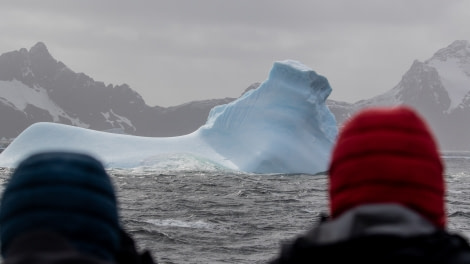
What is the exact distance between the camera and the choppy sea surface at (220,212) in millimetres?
12047

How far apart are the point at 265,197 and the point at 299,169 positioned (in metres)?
10.7

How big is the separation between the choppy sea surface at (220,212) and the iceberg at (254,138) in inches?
45.9

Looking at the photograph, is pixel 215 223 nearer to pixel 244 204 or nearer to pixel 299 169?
pixel 244 204

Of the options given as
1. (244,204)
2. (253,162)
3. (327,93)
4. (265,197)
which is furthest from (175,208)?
(327,93)

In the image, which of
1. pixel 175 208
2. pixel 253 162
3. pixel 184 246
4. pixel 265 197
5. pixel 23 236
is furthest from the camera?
pixel 253 162

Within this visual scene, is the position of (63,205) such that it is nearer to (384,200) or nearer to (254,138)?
(384,200)

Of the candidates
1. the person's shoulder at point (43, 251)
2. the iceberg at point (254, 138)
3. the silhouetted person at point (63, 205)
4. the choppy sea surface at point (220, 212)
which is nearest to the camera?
the person's shoulder at point (43, 251)

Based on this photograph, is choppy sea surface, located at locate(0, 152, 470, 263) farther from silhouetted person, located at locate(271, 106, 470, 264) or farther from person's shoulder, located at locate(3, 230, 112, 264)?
person's shoulder, located at locate(3, 230, 112, 264)

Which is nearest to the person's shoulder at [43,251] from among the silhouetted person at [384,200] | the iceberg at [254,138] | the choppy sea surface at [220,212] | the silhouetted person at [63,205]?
the silhouetted person at [63,205]

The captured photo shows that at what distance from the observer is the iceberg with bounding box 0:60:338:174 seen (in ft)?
101

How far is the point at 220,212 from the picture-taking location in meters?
17.2

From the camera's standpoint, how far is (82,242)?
1469 millimetres

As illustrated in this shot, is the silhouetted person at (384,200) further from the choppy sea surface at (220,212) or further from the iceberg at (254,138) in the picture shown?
the iceberg at (254,138)

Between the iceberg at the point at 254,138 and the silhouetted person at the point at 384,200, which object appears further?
the iceberg at the point at 254,138
